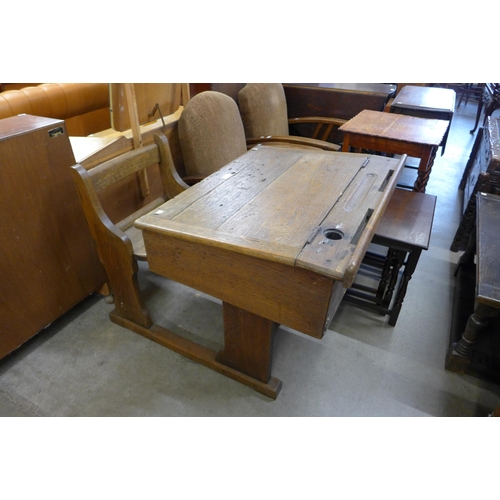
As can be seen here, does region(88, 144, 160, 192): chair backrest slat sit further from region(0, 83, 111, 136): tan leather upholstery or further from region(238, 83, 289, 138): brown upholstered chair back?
region(238, 83, 289, 138): brown upholstered chair back

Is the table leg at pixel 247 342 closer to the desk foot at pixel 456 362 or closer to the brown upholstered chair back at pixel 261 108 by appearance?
the desk foot at pixel 456 362

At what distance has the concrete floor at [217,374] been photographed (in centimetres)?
144

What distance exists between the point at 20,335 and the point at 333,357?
1.43 meters

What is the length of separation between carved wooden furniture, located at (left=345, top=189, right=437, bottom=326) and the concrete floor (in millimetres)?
93

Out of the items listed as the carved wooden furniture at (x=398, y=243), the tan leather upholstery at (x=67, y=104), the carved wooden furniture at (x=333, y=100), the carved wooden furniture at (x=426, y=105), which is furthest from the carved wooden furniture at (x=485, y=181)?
the tan leather upholstery at (x=67, y=104)

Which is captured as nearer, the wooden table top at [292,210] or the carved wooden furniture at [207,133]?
the wooden table top at [292,210]

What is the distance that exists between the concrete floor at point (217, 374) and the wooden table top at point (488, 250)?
0.56m

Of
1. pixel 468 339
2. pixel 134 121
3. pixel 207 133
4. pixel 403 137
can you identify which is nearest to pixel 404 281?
pixel 468 339

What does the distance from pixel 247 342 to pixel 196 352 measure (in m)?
0.33

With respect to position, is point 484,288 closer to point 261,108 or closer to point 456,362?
point 456,362

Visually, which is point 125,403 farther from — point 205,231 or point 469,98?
point 469,98

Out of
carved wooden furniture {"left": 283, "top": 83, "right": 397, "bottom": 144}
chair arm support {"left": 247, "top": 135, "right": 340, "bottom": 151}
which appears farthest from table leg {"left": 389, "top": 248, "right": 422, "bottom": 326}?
carved wooden furniture {"left": 283, "top": 83, "right": 397, "bottom": 144}

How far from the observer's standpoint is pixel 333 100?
9.51ft

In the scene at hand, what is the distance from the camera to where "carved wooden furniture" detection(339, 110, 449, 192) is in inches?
79.1
